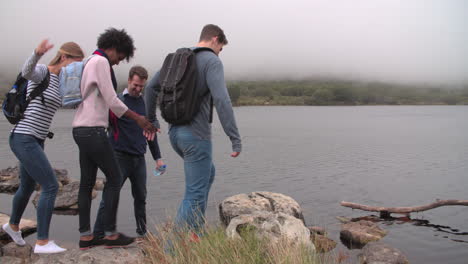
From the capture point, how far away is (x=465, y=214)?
12430mm

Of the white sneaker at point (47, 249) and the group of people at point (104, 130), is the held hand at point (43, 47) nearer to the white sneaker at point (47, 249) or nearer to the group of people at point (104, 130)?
the group of people at point (104, 130)

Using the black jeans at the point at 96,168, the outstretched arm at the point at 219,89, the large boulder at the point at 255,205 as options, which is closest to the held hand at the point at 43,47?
the black jeans at the point at 96,168

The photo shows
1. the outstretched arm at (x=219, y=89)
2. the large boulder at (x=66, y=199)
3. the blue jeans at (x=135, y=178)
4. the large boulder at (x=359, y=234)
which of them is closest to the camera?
the outstretched arm at (x=219, y=89)

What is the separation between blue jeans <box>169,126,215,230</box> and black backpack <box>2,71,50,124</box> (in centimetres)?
159

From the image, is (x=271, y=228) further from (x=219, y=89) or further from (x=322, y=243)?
(x=322, y=243)

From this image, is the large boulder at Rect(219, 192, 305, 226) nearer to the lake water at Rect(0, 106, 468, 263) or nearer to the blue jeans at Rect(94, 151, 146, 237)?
the lake water at Rect(0, 106, 468, 263)

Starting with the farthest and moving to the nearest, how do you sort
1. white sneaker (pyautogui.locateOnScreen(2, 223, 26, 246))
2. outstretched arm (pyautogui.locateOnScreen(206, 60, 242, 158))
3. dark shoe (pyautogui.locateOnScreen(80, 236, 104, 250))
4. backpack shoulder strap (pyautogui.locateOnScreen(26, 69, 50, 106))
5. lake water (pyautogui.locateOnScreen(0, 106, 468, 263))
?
1. lake water (pyautogui.locateOnScreen(0, 106, 468, 263))
2. white sneaker (pyautogui.locateOnScreen(2, 223, 26, 246))
3. dark shoe (pyautogui.locateOnScreen(80, 236, 104, 250))
4. backpack shoulder strap (pyautogui.locateOnScreen(26, 69, 50, 106))
5. outstretched arm (pyautogui.locateOnScreen(206, 60, 242, 158))

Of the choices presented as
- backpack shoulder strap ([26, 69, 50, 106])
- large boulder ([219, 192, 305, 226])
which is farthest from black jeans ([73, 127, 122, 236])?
large boulder ([219, 192, 305, 226])

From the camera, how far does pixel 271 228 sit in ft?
19.0

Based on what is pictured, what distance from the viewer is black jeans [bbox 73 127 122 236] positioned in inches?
194

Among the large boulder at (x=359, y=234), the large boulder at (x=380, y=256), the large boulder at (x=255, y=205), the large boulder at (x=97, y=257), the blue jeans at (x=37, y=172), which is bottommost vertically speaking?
the large boulder at (x=359, y=234)

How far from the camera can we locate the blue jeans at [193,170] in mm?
4699

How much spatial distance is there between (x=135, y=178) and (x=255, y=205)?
301cm

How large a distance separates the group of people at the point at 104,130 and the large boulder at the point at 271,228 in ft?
→ 2.08
